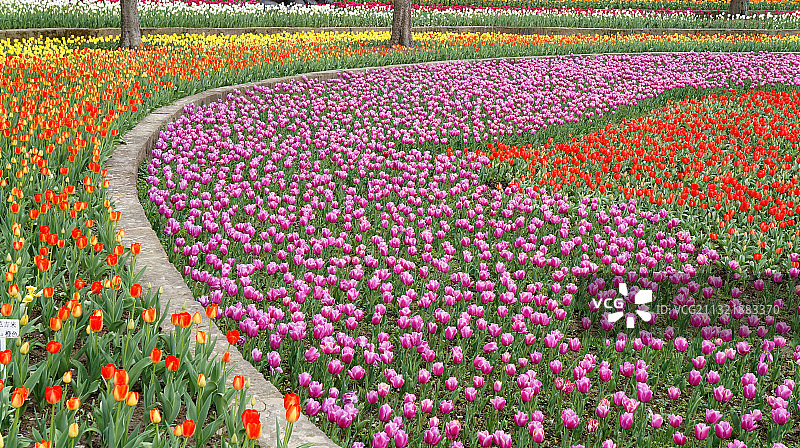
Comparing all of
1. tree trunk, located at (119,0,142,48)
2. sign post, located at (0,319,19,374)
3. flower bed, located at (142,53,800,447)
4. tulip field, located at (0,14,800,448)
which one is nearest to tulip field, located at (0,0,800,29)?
tree trunk, located at (119,0,142,48)

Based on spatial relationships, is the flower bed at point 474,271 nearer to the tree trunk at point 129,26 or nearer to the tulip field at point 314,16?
the tree trunk at point 129,26

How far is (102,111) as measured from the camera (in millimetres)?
7746

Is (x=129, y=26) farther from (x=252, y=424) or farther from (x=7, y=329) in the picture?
(x=252, y=424)

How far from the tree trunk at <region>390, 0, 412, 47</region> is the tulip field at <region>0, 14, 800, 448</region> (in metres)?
4.82

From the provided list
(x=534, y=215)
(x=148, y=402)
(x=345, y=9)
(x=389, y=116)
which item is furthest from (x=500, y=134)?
(x=345, y=9)

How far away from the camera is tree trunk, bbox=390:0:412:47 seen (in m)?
16.1

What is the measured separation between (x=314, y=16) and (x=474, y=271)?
1690cm

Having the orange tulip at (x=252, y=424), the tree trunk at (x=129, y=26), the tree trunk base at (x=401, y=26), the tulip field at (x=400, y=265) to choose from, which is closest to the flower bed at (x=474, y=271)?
the tulip field at (x=400, y=265)

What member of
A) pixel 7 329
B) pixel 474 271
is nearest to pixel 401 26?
pixel 474 271

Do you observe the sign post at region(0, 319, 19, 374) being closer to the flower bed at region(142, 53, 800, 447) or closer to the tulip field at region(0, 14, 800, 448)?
the tulip field at region(0, 14, 800, 448)

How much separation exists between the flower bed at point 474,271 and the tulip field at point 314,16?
841 cm

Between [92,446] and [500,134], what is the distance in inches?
275

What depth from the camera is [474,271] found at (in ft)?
16.7

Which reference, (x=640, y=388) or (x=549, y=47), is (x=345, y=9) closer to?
(x=549, y=47)
